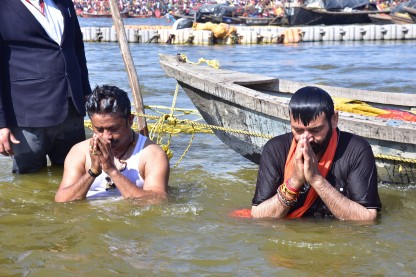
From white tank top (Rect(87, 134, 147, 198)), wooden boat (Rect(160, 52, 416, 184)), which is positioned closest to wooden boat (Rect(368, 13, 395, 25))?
wooden boat (Rect(160, 52, 416, 184))

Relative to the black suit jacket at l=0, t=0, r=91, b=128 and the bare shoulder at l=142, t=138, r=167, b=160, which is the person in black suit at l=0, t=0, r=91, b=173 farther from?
the bare shoulder at l=142, t=138, r=167, b=160

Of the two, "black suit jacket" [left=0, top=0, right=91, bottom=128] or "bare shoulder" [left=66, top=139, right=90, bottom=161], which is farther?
"black suit jacket" [left=0, top=0, right=91, bottom=128]

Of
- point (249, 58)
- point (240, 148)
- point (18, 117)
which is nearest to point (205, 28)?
point (249, 58)

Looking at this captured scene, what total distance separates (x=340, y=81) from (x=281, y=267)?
12181 millimetres

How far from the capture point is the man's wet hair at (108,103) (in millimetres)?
4605

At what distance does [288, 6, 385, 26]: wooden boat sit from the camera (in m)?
38.1

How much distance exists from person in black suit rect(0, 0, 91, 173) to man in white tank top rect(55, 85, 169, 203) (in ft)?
1.87

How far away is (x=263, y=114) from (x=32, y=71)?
7.65 feet

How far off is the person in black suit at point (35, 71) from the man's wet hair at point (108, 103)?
30.4 inches

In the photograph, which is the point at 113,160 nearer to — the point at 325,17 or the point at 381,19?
the point at 381,19

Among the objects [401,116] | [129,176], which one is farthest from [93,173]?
[401,116]

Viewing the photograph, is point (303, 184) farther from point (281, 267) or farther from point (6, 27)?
point (6, 27)

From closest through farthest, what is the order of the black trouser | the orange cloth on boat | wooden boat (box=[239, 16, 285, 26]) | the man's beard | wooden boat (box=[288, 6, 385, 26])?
the man's beard → the black trouser → the orange cloth on boat → wooden boat (box=[288, 6, 385, 26]) → wooden boat (box=[239, 16, 285, 26])

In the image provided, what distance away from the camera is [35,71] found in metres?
5.32
